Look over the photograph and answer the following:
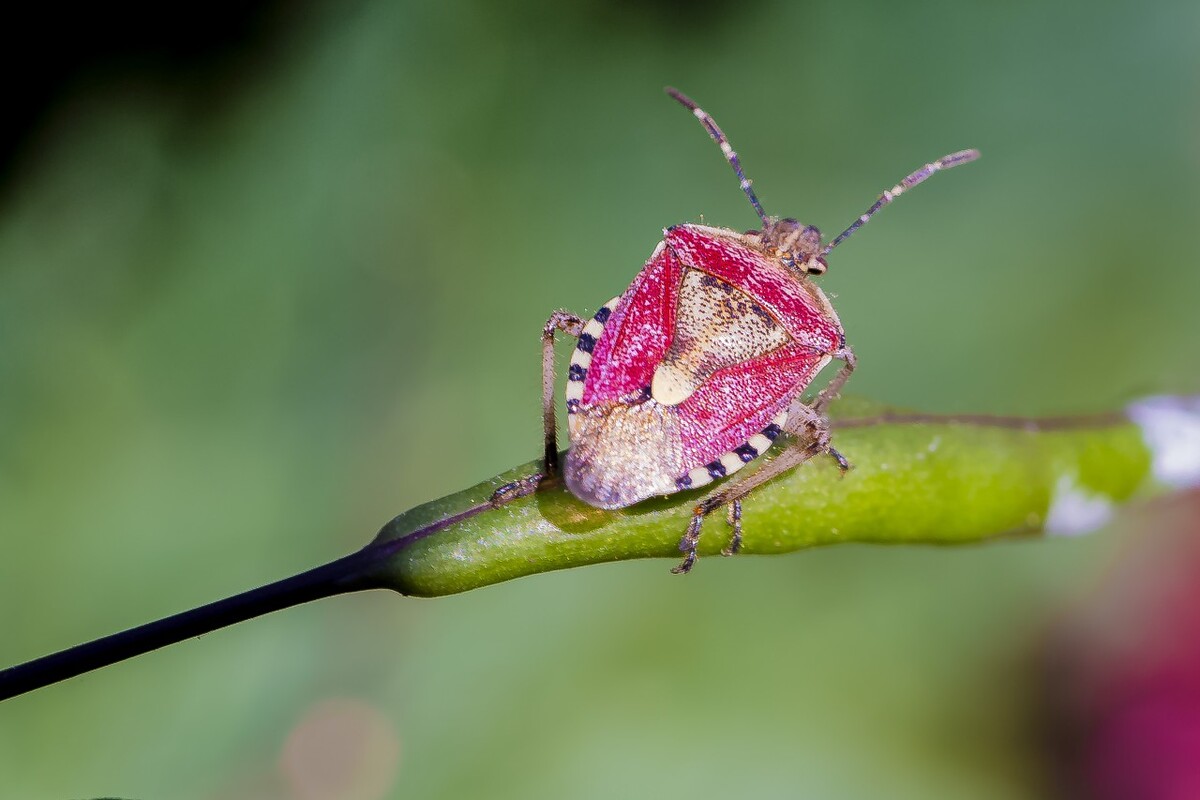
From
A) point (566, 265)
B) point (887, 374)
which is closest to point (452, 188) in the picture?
point (566, 265)

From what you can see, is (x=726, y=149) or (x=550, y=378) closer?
(x=550, y=378)

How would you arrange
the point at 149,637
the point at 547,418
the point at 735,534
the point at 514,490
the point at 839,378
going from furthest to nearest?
the point at 839,378, the point at 547,418, the point at 735,534, the point at 514,490, the point at 149,637

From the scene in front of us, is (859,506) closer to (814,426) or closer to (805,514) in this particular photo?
(805,514)

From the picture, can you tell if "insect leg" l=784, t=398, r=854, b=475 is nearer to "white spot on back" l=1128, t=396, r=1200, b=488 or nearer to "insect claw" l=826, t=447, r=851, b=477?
"insect claw" l=826, t=447, r=851, b=477

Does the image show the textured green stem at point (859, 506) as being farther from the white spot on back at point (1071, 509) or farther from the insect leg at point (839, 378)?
the insect leg at point (839, 378)

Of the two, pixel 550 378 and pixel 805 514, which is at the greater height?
pixel 550 378

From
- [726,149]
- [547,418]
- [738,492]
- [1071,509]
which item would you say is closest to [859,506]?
[738,492]

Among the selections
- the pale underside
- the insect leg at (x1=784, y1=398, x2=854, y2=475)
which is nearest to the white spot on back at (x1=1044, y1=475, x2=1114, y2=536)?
the insect leg at (x1=784, y1=398, x2=854, y2=475)

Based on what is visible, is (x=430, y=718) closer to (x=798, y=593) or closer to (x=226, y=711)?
(x=226, y=711)
